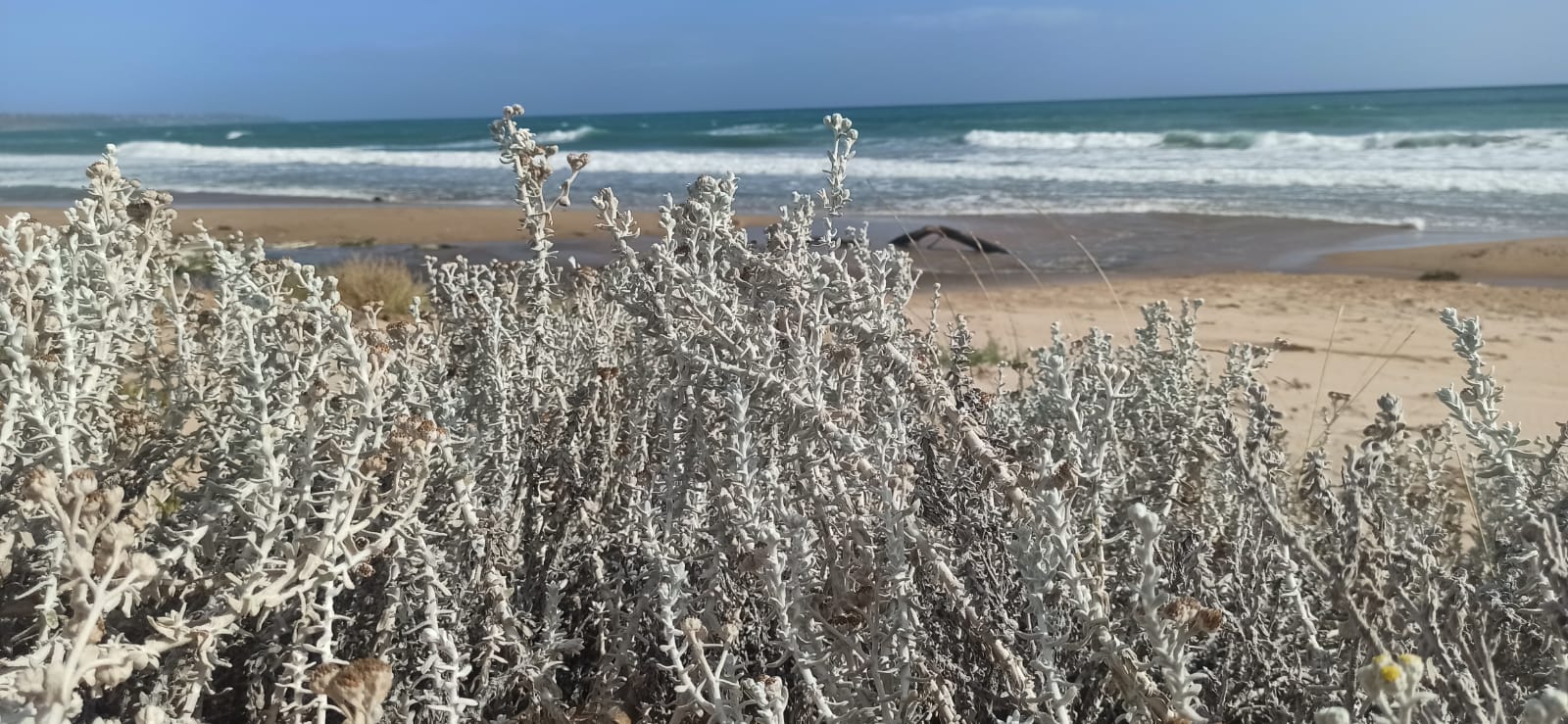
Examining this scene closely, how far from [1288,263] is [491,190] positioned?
17057 mm

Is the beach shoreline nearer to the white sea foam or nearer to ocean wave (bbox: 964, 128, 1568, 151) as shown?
the white sea foam

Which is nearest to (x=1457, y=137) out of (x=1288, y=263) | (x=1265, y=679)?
(x=1288, y=263)

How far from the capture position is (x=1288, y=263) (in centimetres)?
1142

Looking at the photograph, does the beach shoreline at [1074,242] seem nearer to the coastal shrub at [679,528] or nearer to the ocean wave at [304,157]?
the coastal shrub at [679,528]

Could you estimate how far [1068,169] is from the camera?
2452cm

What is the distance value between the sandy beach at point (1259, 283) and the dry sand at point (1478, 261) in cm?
3

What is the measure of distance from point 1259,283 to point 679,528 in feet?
30.1

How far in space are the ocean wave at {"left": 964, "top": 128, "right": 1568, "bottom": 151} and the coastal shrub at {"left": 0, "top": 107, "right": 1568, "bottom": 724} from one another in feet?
84.2

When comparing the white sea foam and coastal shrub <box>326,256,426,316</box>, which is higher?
the white sea foam

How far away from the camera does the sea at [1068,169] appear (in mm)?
16906

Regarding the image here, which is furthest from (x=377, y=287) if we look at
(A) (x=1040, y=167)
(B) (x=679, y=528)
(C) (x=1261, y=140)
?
(C) (x=1261, y=140)

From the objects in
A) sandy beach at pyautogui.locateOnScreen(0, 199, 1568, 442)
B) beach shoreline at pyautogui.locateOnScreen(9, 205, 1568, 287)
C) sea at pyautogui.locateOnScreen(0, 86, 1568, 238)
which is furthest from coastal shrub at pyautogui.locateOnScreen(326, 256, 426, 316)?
sea at pyautogui.locateOnScreen(0, 86, 1568, 238)

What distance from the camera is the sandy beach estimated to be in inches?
229

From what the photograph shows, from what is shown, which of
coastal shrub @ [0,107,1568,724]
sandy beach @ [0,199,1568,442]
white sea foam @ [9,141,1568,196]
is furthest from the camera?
white sea foam @ [9,141,1568,196]
